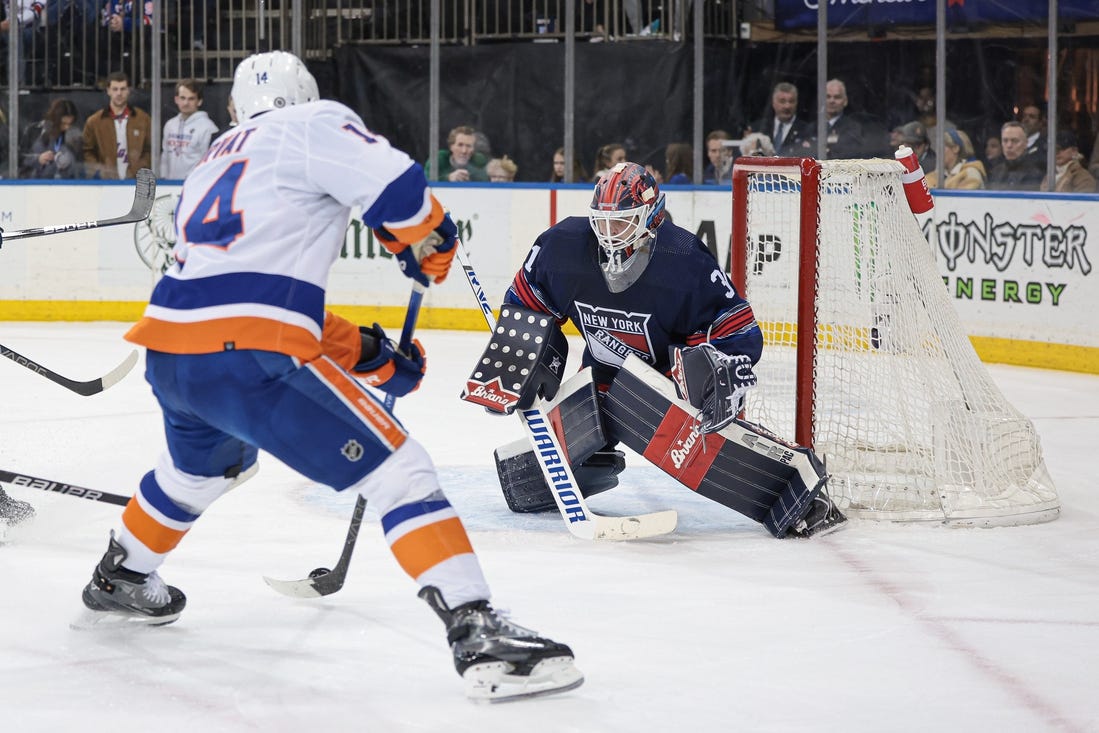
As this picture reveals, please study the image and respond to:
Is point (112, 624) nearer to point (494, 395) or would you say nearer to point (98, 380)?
point (494, 395)

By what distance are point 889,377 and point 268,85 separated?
188 cm

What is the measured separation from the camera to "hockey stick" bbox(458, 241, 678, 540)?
3344 mm

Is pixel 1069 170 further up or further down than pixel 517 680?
further up

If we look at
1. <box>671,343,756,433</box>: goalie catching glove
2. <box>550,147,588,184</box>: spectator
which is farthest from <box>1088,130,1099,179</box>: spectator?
<box>671,343,756,433</box>: goalie catching glove

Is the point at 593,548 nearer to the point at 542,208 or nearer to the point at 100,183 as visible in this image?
the point at 542,208

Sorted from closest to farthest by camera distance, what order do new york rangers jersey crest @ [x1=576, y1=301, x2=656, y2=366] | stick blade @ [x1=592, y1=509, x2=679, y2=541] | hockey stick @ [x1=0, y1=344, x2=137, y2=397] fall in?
stick blade @ [x1=592, y1=509, x2=679, y2=541]
new york rangers jersey crest @ [x1=576, y1=301, x2=656, y2=366]
hockey stick @ [x1=0, y1=344, x2=137, y2=397]

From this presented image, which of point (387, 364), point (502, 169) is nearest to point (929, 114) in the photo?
point (502, 169)

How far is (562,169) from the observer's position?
757 cm

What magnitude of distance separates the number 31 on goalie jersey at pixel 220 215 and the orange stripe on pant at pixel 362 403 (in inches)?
9.2

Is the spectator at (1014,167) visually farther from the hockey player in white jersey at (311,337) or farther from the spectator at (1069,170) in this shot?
the hockey player in white jersey at (311,337)

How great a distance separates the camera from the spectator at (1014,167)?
259 inches

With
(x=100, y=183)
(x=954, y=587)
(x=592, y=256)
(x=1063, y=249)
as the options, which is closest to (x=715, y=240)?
(x=1063, y=249)

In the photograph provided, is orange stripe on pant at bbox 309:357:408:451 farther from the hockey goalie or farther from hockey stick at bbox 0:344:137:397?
hockey stick at bbox 0:344:137:397

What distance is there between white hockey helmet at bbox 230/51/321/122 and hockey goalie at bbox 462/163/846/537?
964 millimetres
